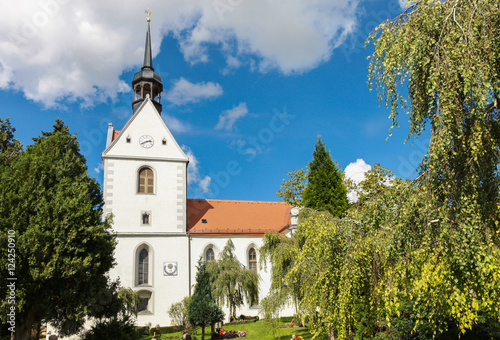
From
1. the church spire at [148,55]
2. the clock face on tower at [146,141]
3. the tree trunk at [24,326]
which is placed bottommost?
the tree trunk at [24,326]

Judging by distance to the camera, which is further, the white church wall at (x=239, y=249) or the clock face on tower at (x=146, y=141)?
the clock face on tower at (x=146, y=141)

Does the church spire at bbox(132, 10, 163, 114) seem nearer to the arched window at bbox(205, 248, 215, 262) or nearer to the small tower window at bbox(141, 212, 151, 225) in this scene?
the small tower window at bbox(141, 212, 151, 225)

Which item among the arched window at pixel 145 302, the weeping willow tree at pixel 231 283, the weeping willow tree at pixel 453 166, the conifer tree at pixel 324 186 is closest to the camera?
the weeping willow tree at pixel 453 166

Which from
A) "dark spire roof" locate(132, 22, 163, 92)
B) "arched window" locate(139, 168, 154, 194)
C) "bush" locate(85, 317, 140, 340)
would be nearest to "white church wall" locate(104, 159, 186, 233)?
"arched window" locate(139, 168, 154, 194)

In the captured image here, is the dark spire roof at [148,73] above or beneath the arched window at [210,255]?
above

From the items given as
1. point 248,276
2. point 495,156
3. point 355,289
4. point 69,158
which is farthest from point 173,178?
point 495,156

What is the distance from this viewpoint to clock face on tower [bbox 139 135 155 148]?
27391 mm

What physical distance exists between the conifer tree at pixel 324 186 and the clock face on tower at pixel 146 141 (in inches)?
474

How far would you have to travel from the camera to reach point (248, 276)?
2312 centimetres

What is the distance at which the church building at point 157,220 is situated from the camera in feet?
82.1

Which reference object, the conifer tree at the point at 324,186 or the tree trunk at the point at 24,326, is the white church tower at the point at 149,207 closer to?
the conifer tree at the point at 324,186

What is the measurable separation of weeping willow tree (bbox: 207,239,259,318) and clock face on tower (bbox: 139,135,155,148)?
32.3 feet

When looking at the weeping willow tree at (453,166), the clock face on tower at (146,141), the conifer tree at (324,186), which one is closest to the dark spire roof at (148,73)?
the clock face on tower at (146,141)

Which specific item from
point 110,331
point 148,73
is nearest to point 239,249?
point 110,331
